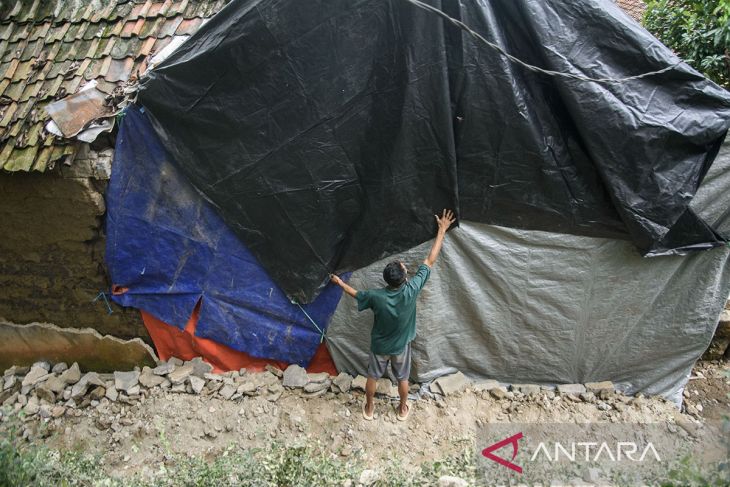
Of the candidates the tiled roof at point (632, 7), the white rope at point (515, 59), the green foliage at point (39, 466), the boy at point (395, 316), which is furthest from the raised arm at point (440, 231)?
the tiled roof at point (632, 7)

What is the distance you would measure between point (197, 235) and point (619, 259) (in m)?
3.26

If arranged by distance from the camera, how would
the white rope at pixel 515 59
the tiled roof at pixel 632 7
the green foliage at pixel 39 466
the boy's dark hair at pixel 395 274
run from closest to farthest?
1. the green foliage at pixel 39 466
2. the white rope at pixel 515 59
3. the boy's dark hair at pixel 395 274
4. the tiled roof at pixel 632 7

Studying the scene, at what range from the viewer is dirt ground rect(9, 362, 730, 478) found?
3801mm

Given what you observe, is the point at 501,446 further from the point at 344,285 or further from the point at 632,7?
the point at 632,7

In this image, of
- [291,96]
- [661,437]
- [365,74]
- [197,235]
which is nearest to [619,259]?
[661,437]

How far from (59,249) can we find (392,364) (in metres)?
2.98

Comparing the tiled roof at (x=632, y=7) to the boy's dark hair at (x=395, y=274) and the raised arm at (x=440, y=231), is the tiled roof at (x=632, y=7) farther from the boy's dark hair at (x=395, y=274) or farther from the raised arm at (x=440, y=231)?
the boy's dark hair at (x=395, y=274)

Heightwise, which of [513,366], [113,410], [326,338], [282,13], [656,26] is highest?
[282,13]

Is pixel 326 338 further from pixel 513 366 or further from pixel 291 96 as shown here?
pixel 291 96

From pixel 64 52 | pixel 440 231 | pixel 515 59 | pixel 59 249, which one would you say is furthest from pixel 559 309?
pixel 64 52

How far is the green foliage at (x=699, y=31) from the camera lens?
446 cm

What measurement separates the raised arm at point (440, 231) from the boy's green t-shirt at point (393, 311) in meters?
0.07

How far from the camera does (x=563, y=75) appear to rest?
130 inches

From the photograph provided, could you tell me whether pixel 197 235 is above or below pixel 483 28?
below
